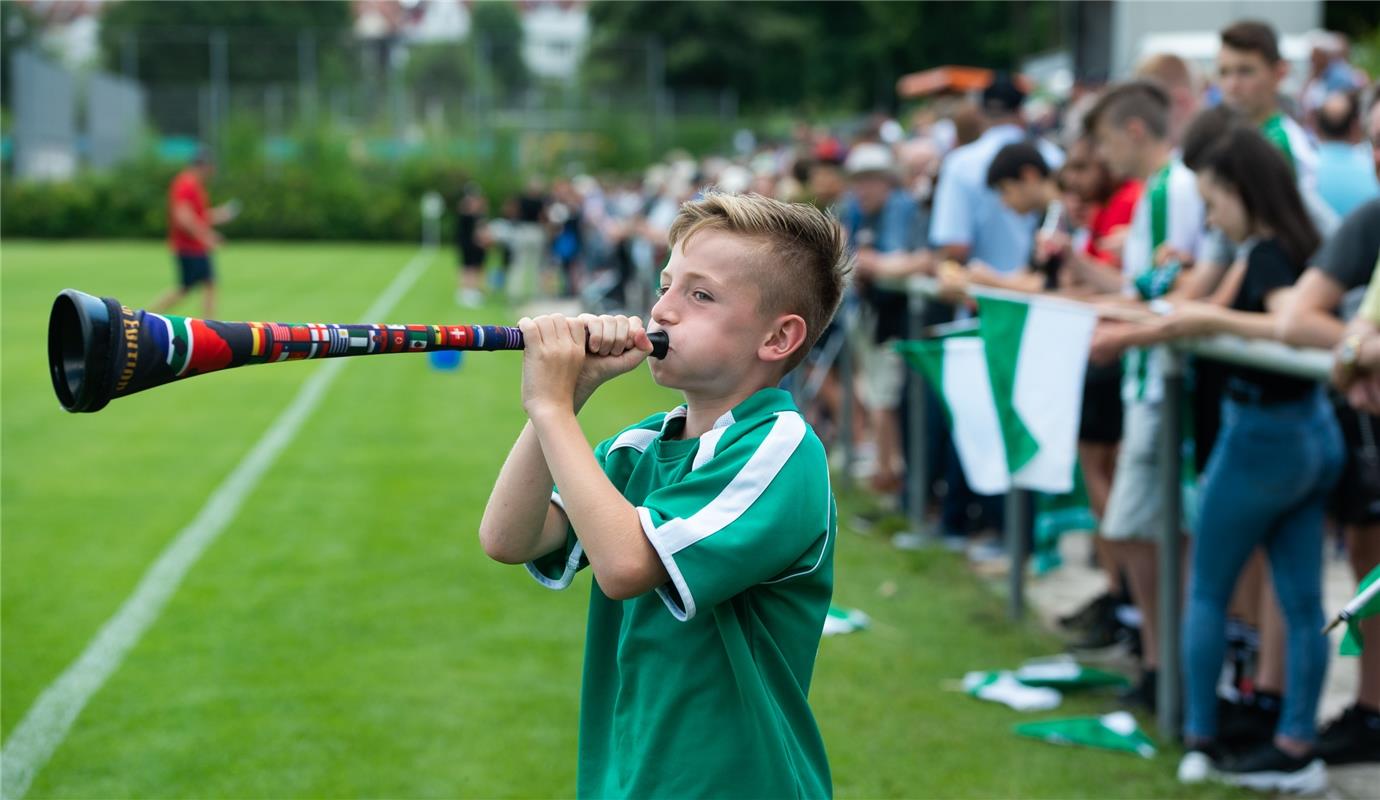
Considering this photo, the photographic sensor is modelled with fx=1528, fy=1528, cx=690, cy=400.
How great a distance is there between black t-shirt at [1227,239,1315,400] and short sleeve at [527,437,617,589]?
2.57 metres

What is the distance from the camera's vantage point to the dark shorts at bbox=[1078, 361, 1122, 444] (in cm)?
630

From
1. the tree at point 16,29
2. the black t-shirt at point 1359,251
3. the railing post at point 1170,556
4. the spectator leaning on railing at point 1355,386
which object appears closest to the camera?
the spectator leaning on railing at point 1355,386

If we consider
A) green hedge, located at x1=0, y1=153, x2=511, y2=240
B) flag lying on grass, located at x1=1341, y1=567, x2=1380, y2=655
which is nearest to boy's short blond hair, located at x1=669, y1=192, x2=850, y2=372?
flag lying on grass, located at x1=1341, y1=567, x2=1380, y2=655

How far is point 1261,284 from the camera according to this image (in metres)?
4.77

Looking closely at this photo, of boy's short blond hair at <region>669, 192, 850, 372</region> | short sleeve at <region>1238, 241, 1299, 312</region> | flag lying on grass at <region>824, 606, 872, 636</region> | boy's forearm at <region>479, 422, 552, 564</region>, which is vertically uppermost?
boy's short blond hair at <region>669, 192, 850, 372</region>

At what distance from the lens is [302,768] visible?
497cm

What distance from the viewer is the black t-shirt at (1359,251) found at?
171 inches

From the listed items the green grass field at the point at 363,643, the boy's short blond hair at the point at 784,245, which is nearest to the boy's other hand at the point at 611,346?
the boy's short blond hair at the point at 784,245

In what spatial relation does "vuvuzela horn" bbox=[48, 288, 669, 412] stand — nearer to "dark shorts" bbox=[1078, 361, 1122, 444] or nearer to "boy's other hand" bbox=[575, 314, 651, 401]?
"boy's other hand" bbox=[575, 314, 651, 401]

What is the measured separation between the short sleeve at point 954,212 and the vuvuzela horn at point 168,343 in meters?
6.04

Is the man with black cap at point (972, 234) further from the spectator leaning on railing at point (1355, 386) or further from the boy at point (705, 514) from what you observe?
the boy at point (705, 514)

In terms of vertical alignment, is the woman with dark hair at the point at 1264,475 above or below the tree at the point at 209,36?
below

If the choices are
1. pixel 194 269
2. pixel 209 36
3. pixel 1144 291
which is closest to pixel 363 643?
pixel 1144 291

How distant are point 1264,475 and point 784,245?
2.53 meters
